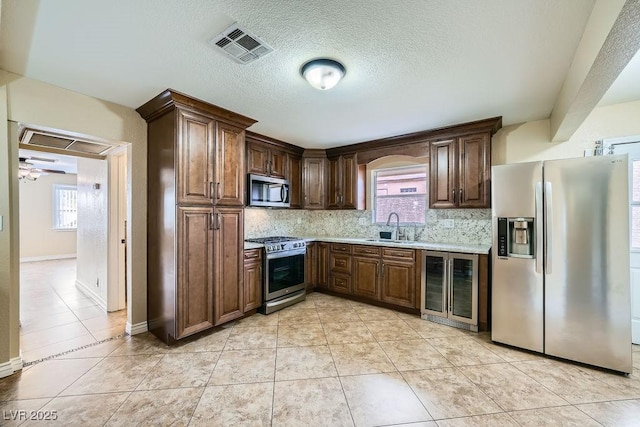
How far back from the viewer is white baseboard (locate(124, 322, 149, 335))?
289 centimetres

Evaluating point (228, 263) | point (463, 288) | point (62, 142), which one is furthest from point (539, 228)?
point (62, 142)

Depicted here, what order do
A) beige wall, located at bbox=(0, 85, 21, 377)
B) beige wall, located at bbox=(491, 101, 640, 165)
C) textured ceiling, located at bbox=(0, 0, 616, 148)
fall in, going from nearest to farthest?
textured ceiling, located at bbox=(0, 0, 616, 148) < beige wall, located at bbox=(0, 85, 21, 377) < beige wall, located at bbox=(491, 101, 640, 165)

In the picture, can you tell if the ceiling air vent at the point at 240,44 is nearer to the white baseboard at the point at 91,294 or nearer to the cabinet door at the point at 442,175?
the cabinet door at the point at 442,175

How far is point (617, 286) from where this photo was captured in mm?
2244

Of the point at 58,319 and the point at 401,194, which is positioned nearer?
the point at 58,319

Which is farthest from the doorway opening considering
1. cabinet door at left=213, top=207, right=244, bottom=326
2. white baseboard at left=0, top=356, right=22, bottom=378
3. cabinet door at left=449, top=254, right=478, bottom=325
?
cabinet door at left=449, top=254, right=478, bottom=325

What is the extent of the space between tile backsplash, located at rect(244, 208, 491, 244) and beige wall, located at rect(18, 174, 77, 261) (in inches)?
284

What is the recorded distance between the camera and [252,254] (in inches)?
134

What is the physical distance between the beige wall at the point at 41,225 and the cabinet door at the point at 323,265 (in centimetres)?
797

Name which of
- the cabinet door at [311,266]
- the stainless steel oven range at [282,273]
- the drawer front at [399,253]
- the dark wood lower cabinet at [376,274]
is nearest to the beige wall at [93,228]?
the stainless steel oven range at [282,273]

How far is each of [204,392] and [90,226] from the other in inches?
142

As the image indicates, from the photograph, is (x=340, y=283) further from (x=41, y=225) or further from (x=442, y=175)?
(x=41, y=225)

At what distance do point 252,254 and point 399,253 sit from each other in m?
1.91

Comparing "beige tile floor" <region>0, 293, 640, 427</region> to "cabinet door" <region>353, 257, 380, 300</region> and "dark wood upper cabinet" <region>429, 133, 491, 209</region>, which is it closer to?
"cabinet door" <region>353, 257, 380, 300</region>
